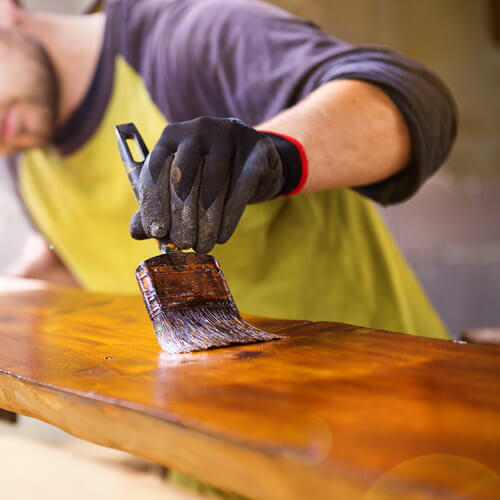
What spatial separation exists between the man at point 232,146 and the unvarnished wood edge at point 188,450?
28 cm

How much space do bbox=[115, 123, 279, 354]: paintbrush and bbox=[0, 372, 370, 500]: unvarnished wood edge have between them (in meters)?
0.16

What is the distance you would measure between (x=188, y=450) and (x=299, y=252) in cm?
109

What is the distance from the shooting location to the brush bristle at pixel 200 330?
25.7 inches

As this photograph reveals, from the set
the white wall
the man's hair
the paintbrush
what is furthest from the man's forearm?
the white wall

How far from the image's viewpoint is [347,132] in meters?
1.05

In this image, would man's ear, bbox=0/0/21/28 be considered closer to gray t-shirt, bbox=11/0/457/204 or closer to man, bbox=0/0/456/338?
man, bbox=0/0/456/338

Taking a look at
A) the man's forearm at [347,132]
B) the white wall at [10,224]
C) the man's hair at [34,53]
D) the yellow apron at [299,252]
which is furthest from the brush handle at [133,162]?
the white wall at [10,224]

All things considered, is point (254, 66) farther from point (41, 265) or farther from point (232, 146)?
point (41, 265)

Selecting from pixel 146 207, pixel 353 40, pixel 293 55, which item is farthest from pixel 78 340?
pixel 353 40

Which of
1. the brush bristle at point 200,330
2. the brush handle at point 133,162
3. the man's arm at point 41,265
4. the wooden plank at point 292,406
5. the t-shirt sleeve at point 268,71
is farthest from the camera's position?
the man's arm at point 41,265

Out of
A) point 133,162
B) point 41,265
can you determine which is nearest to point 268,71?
point 133,162

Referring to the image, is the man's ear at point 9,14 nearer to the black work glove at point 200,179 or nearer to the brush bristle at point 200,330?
the black work glove at point 200,179

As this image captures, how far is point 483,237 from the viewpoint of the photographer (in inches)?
111

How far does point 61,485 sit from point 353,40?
1.98m
